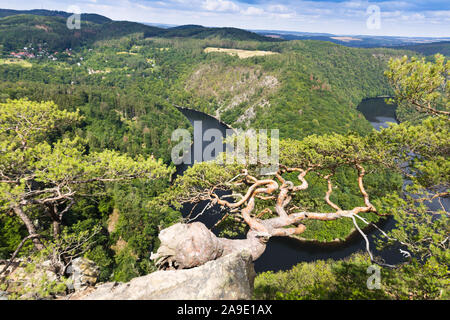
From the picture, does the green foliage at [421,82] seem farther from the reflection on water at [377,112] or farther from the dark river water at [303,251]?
the reflection on water at [377,112]

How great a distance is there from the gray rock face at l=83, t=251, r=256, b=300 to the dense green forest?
2104mm

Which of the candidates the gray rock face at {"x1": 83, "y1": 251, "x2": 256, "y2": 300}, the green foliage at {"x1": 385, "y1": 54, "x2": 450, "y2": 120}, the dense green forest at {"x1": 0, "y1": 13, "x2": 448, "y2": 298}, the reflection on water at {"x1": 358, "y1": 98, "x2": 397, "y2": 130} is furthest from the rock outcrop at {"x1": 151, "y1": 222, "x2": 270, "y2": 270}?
the reflection on water at {"x1": 358, "y1": 98, "x2": 397, "y2": 130}

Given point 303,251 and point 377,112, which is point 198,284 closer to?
point 303,251

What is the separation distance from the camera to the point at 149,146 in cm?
8150

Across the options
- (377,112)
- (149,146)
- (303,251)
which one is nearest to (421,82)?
(303,251)

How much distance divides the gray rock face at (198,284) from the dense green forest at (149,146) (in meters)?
2.10

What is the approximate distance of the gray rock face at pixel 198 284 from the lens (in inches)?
245

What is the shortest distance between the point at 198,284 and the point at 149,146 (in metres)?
80.2

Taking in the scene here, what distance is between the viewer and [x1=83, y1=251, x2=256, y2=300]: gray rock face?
20.4 feet

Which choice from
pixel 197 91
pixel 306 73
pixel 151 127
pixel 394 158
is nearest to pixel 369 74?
pixel 306 73

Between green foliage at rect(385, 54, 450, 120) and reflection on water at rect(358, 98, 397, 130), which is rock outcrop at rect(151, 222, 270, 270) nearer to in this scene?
green foliage at rect(385, 54, 450, 120)

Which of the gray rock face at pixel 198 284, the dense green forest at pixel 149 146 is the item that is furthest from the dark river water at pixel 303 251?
the gray rock face at pixel 198 284
